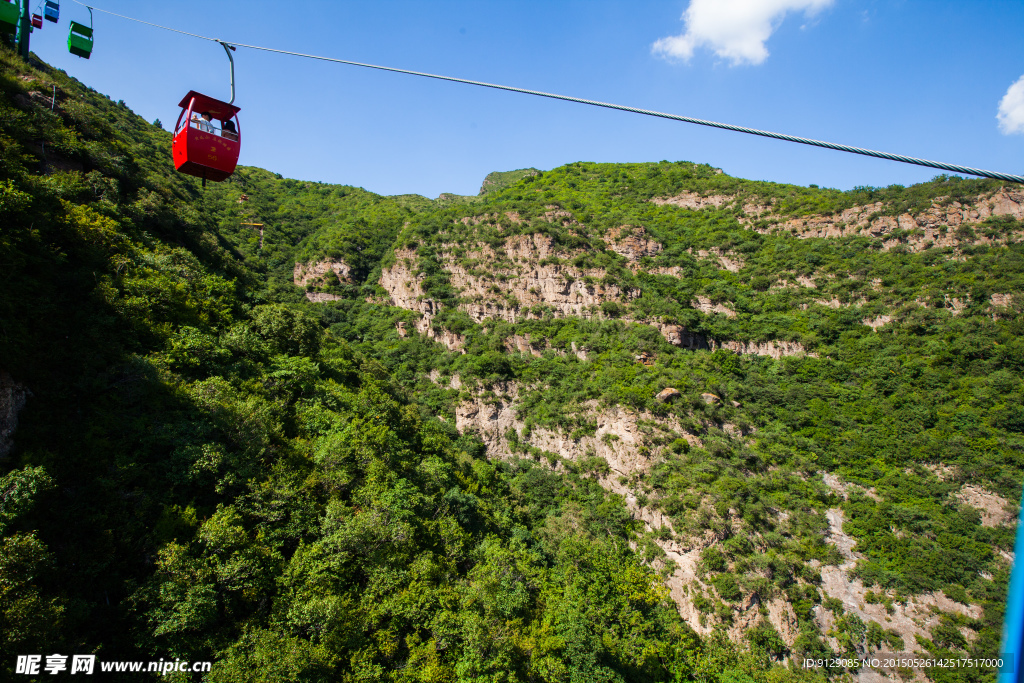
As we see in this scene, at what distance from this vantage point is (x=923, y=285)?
51.2 metres

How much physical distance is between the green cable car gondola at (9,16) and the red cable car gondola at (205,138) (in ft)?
28.9

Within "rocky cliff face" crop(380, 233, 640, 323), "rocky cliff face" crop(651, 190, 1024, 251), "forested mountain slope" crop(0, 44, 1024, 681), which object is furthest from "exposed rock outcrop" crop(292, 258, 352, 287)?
"rocky cliff face" crop(651, 190, 1024, 251)

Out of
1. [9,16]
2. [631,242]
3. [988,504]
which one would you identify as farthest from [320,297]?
[988,504]

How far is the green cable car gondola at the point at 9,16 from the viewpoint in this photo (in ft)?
53.3

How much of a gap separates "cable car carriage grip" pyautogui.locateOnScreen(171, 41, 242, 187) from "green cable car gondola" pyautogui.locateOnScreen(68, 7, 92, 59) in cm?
603

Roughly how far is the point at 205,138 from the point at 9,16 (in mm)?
10833

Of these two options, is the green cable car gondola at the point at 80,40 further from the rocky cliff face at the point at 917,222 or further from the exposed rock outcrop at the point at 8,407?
the rocky cliff face at the point at 917,222

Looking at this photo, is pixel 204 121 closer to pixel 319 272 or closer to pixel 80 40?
pixel 80 40

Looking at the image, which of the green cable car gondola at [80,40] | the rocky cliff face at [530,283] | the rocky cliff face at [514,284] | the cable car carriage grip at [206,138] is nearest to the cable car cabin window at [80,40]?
the green cable car gondola at [80,40]

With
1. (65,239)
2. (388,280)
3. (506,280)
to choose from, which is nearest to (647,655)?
(65,239)

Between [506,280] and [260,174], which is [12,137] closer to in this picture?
[506,280]

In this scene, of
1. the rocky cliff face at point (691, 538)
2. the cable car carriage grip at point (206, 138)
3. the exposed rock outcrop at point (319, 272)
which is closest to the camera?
the cable car carriage grip at point (206, 138)

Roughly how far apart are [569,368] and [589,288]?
13.0 m

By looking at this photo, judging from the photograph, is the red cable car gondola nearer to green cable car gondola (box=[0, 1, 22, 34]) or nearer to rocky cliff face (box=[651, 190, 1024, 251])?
green cable car gondola (box=[0, 1, 22, 34])
